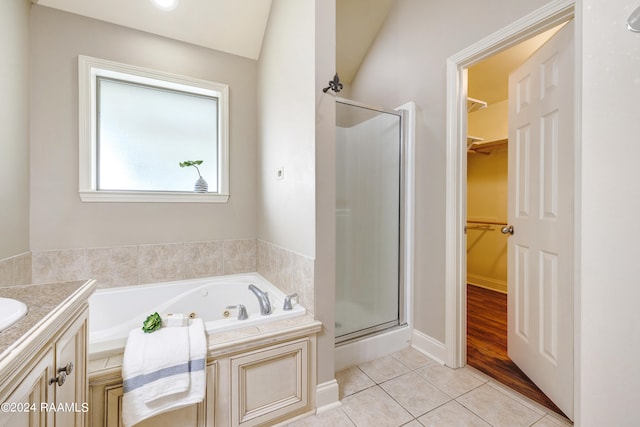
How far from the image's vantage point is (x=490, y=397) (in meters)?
1.56

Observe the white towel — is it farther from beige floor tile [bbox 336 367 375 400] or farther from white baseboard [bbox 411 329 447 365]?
white baseboard [bbox 411 329 447 365]

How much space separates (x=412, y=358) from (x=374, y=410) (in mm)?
637

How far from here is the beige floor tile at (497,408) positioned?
1389mm

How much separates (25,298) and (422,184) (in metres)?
2.15

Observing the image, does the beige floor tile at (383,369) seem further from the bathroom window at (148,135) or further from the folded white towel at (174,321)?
the bathroom window at (148,135)

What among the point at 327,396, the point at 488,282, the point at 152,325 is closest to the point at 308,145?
the point at 152,325

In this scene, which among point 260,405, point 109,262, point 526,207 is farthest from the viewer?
point 109,262

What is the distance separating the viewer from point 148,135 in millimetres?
2240

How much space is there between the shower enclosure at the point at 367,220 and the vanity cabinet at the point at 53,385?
1417 millimetres

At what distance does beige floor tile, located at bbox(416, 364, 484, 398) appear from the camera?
64.4 inches

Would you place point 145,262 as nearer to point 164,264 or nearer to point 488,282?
point 164,264

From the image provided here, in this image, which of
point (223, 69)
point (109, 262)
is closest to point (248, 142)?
point (223, 69)

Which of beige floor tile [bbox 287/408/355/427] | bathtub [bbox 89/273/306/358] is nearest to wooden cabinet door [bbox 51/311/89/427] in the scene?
bathtub [bbox 89/273/306/358]

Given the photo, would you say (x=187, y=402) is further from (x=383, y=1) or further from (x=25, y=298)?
(x=383, y=1)
